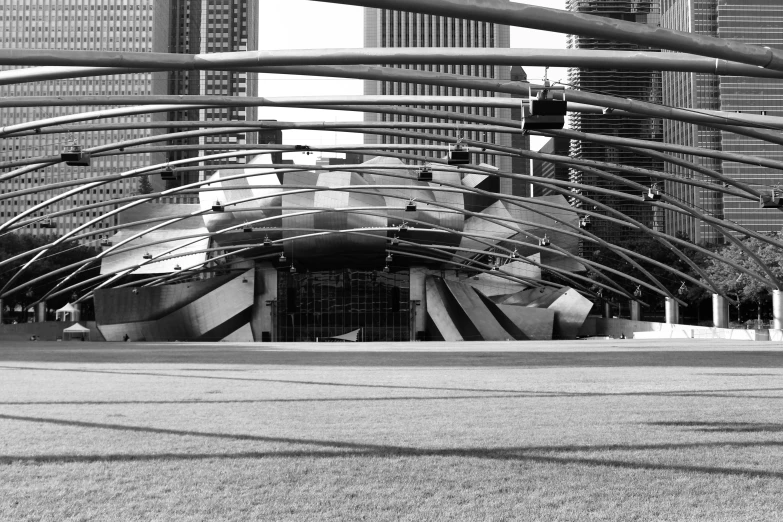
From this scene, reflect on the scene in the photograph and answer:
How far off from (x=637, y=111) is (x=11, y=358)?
19.6 metres

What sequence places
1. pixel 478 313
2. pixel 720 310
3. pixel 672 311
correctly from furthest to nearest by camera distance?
pixel 478 313 → pixel 672 311 → pixel 720 310

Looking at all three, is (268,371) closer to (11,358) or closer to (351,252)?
(11,358)

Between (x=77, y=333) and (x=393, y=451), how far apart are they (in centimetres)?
6712

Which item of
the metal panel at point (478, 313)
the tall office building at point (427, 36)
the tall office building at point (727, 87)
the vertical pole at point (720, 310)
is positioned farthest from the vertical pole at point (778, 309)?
the tall office building at point (727, 87)

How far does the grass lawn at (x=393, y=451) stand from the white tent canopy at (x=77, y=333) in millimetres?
50342

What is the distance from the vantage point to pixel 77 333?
70.2 metres

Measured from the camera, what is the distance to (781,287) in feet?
167

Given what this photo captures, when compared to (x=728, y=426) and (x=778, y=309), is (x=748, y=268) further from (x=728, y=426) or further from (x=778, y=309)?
(x=728, y=426)

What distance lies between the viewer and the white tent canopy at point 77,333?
6350cm

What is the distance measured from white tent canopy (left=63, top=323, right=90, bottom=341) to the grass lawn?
5034 cm

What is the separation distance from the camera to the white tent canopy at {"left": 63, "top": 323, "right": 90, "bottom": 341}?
63500 millimetres

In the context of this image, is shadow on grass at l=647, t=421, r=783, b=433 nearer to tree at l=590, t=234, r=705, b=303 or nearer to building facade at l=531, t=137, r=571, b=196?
building facade at l=531, t=137, r=571, b=196

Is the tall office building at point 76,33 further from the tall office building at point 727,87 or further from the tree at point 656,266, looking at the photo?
the tall office building at point 727,87

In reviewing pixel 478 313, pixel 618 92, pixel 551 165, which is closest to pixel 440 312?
pixel 478 313
